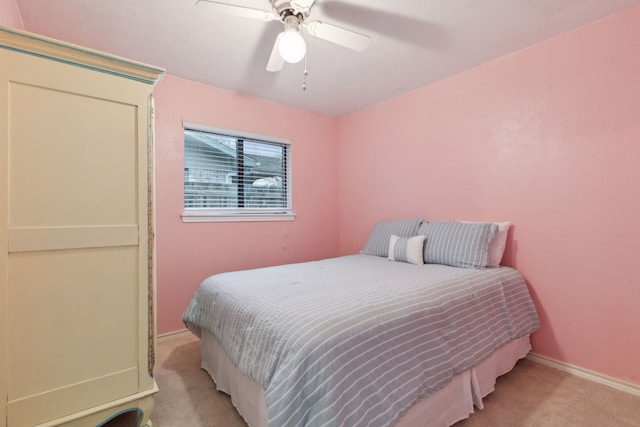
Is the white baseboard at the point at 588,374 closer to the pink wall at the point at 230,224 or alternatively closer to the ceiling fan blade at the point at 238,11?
the pink wall at the point at 230,224

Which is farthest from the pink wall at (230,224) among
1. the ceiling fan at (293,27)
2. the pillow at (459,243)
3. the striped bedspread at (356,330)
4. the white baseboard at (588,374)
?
the white baseboard at (588,374)

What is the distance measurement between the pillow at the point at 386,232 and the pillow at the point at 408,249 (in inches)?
6.1

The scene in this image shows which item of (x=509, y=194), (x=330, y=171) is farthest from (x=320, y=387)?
(x=330, y=171)

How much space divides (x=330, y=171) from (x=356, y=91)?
3.55ft

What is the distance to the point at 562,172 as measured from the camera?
2.06 meters

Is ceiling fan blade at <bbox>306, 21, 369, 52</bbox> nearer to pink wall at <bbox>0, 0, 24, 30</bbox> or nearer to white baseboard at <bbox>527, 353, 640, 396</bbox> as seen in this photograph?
pink wall at <bbox>0, 0, 24, 30</bbox>

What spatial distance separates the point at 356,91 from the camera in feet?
9.67

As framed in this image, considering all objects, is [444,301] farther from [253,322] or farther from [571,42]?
[571,42]

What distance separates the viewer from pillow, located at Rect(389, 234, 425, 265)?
2.43 m

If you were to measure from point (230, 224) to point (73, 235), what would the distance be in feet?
5.53

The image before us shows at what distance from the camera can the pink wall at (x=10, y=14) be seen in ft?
4.82

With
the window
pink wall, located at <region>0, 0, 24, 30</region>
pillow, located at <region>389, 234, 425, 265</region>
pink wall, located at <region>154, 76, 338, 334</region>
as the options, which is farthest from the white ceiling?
pillow, located at <region>389, 234, 425, 265</region>

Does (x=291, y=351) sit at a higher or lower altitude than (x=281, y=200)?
lower

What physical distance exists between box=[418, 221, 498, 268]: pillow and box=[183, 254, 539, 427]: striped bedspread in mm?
160
